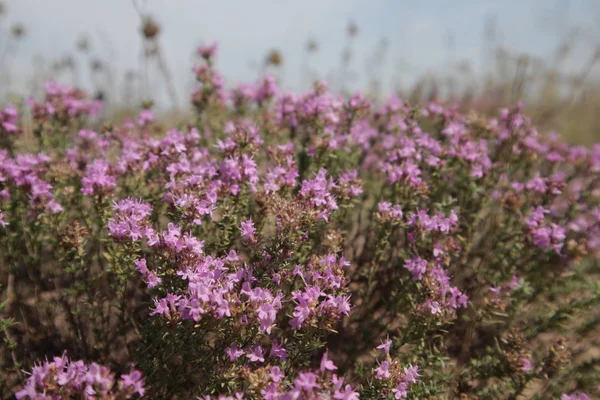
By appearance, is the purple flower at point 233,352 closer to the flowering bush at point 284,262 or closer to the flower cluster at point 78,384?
the flowering bush at point 284,262

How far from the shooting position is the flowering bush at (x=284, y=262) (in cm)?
252

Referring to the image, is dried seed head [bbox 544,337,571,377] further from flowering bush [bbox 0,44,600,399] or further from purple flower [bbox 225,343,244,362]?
purple flower [bbox 225,343,244,362]

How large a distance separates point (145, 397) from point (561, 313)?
3155mm

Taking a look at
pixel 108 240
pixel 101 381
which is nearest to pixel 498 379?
pixel 101 381

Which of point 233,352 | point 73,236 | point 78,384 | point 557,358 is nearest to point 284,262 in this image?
point 233,352

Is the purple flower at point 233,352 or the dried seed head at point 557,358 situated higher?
the purple flower at point 233,352

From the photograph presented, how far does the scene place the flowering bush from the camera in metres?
2.52

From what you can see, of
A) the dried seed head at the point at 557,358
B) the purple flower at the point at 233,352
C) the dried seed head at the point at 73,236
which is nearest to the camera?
the purple flower at the point at 233,352

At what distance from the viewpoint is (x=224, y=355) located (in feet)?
8.34

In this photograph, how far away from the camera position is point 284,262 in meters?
2.70

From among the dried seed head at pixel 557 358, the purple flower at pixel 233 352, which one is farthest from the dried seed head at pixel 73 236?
the dried seed head at pixel 557 358

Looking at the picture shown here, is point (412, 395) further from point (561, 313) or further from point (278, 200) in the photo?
point (561, 313)

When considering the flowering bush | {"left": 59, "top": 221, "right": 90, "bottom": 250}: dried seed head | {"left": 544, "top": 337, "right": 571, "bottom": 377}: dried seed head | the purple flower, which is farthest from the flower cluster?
{"left": 544, "top": 337, "right": 571, "bottom": 377}: dried seed head

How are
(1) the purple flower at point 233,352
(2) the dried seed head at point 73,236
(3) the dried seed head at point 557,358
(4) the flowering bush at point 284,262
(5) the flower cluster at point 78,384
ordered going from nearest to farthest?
(5) the flower cluster at point 78,384, (1) the purple flower at point 233,352, (4) the flowering bush at point 284,262, (2) the dried seed head at point 73,236, (3) the dried seed head at point 557,358
